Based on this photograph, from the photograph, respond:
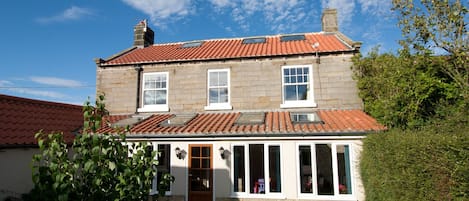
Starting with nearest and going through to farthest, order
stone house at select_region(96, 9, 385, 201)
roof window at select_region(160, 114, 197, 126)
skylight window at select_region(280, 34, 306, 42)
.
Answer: stone house at select_region(96, 9, 385, 201), roof window at select_region(160, 114, 197, 126), skylight window at select_region(280, 34, 306, 42)

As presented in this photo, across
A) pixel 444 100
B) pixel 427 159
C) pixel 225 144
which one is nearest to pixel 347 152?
pixel 444 100

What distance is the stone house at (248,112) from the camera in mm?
9172

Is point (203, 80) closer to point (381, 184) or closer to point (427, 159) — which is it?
point (381, 184)

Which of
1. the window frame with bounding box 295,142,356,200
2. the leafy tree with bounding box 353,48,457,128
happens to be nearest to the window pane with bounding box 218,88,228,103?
the window frame with bounding box 295,142,356,200

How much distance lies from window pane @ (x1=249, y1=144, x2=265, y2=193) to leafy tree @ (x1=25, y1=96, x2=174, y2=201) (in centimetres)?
672

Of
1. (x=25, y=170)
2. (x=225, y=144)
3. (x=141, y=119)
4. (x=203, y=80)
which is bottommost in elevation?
(x=25, y=170)

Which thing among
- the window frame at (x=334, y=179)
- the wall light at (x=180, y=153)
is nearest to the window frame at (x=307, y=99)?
the window frame at (x=334, y=179)

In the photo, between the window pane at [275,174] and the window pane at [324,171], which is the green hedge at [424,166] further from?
the window pane at [275,174]

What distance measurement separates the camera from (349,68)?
11.6m

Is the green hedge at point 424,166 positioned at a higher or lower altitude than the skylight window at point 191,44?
lower

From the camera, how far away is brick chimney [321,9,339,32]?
1422cm

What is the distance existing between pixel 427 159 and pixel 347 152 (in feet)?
16.5

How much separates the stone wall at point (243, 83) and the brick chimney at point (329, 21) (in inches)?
133

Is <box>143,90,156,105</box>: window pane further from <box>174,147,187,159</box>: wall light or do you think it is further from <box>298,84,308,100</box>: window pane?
<box>298,84,308,100</box>: window pane
